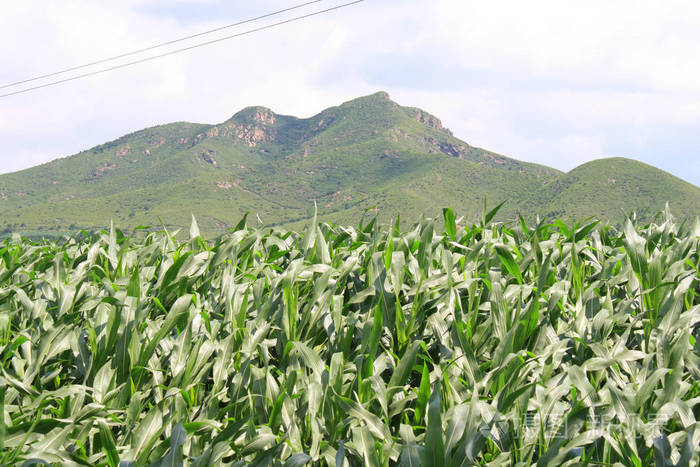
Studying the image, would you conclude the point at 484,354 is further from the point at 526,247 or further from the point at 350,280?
the point at 526,247

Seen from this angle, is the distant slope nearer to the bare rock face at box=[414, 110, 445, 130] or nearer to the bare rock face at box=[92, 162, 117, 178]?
the bare rock face at box=[414, 110, 445, 130]

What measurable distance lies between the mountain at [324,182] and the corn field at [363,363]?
2106 inches

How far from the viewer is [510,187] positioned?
4082 inches

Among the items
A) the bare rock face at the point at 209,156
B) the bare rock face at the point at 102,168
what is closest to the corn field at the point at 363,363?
the bare rock face at the point at 209,156

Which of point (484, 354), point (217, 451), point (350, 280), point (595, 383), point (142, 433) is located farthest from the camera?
point (350, 280)

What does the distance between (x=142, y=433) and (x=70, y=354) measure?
729 mm

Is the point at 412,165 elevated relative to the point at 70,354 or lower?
elevated

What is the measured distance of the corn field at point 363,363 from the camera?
1369mm

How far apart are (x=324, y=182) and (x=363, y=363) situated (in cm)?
13264

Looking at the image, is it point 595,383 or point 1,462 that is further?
point 595,383

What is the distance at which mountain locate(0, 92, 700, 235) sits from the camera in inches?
3354

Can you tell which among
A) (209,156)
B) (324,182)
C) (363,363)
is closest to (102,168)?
(209,156)

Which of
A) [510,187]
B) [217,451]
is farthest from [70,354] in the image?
[510,187]

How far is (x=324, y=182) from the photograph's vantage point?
5246 inches
